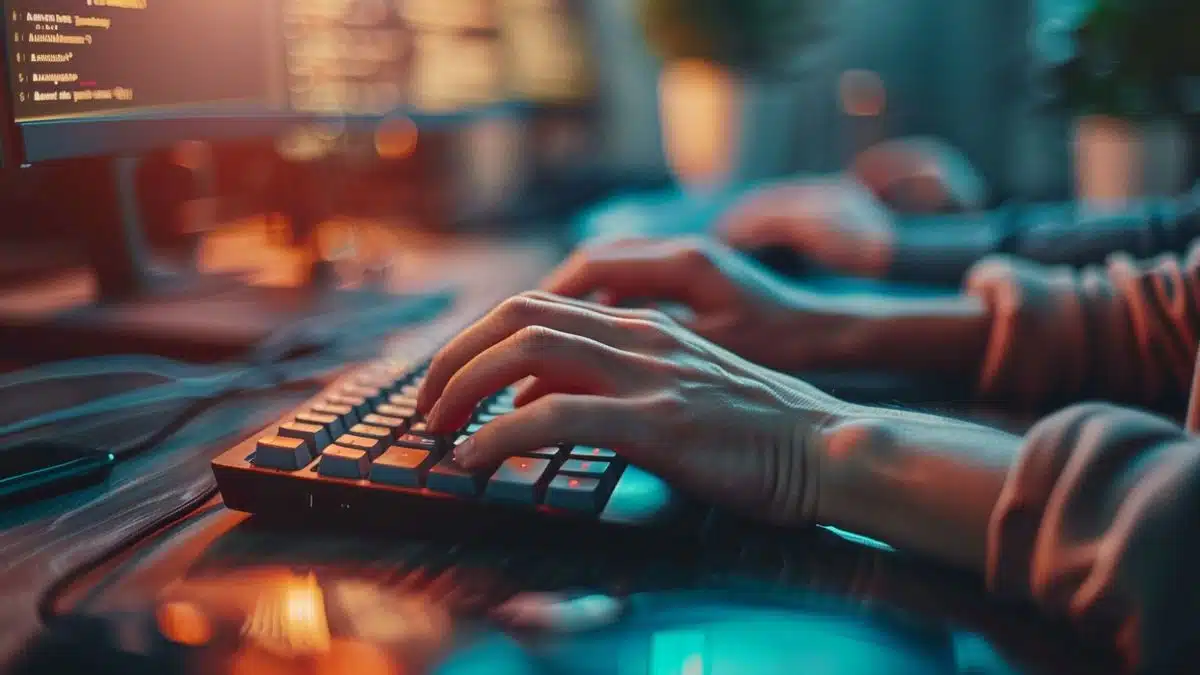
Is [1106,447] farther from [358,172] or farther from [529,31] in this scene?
[529,31]

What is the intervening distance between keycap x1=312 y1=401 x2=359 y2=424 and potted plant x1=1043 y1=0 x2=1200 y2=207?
1.29m

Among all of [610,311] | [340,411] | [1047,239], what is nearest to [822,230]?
[1047,239]

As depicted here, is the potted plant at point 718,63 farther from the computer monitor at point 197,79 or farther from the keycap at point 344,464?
the keycap at point 344,464

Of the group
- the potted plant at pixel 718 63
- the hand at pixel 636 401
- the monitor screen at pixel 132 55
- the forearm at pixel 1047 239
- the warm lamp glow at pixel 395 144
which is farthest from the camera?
the potted plant at pixel 718 63

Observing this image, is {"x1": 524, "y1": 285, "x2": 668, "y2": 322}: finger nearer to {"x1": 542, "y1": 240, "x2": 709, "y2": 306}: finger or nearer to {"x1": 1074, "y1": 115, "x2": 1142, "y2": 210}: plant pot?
{"x1": 542, "y1": 240, "x2": 709, "y2": 306}: finger

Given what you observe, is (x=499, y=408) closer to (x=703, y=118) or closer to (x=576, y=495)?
(x=576, y=495)

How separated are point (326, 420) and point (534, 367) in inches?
4.3

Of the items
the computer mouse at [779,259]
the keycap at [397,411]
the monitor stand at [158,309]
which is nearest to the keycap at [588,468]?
the keycap at [397,411]

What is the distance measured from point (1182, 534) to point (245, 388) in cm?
54

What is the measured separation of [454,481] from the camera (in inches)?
15.5

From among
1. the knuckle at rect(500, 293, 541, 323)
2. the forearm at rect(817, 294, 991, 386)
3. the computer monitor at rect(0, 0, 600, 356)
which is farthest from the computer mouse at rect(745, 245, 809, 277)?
the knuckle at rect(500, 293, 541, 323)

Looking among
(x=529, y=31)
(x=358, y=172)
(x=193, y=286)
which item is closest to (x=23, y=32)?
(x=193, y=286)

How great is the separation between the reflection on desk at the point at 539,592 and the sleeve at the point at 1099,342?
0.98 ft

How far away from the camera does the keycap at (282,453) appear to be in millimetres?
413
